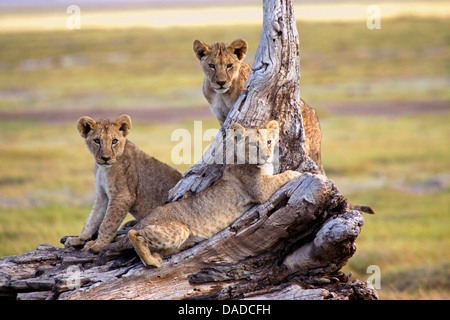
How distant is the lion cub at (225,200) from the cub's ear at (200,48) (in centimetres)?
208

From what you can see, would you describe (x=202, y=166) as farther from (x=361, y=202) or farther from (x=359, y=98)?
(x=359, y=98)

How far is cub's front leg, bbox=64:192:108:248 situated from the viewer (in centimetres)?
871

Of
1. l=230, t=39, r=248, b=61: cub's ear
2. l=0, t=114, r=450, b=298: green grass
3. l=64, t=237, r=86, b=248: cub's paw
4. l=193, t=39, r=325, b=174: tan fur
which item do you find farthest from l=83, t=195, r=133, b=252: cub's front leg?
l=0, t=114, r=450, b=298: green grass

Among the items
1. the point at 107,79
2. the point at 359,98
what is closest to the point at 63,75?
the point at 107,79

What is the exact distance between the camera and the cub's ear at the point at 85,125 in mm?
8370

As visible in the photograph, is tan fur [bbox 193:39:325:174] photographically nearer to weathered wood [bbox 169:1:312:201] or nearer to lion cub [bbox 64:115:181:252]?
weathered wood [bbox 169:1:312:201]

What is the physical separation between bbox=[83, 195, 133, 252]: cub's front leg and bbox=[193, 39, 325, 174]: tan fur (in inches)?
87.6

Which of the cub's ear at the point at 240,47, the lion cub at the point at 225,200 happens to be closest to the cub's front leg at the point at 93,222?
the lion cub at the point at 225,200

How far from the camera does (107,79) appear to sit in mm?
69625

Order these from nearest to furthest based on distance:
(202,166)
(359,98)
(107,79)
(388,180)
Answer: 1. (202,166)
2. (388,180)
3. (359,98)
4. (107,79)

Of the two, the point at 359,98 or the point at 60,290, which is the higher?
the point at 359,98

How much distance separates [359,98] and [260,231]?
1782 inches

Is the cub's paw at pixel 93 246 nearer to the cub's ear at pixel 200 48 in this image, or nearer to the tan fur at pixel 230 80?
the tan fur at pixel 230 80

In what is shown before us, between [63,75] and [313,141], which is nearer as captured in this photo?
[313,141]
